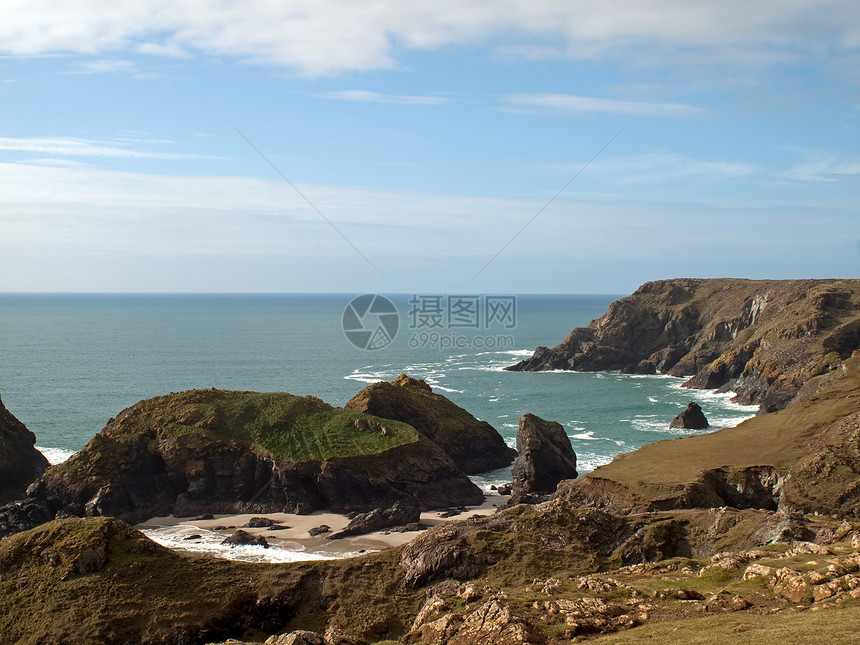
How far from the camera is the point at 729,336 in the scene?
13088cm

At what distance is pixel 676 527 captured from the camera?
3588cm

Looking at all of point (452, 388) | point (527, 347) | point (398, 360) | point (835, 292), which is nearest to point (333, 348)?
point (398, 360)

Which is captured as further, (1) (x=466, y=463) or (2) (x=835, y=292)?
(2) (x=835, y=292)

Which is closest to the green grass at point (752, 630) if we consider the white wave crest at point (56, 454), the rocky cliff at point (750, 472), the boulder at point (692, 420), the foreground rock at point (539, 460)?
the rocky cliff at point (750, 472)

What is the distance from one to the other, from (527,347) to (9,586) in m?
160

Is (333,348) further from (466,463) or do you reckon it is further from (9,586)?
(9,586)

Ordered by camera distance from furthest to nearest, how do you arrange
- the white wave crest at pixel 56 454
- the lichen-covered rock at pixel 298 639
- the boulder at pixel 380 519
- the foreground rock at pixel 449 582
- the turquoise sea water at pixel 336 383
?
the turquoise sea water at pixel 336 383
the white wave crest at pixel 56 454
the boulder at pixel 380 519
the foreground rock at pixel 449 582
the lichen-covered rock at pixel 298 639

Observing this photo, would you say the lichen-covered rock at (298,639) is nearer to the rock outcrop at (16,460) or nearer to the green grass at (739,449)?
the green grass at (739,449)

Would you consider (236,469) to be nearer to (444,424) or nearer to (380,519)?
(380,519)

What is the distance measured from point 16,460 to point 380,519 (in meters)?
34.3

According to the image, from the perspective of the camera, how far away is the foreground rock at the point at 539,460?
58.6 metres

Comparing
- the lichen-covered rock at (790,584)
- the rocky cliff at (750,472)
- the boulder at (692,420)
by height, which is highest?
the lichen-covered rock at (790,584)

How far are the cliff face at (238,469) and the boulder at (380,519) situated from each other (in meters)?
4.08

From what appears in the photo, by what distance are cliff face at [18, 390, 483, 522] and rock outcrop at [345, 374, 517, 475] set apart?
7.09 m
